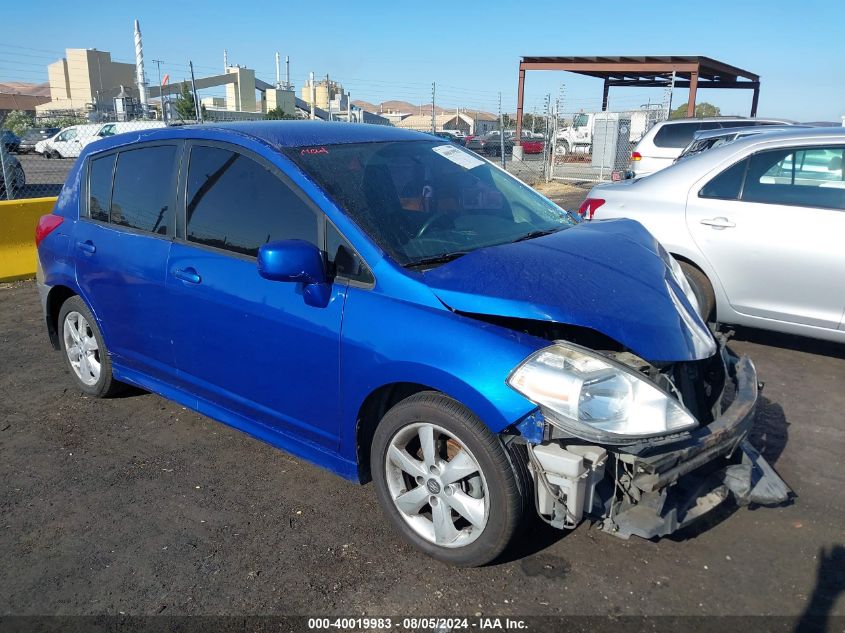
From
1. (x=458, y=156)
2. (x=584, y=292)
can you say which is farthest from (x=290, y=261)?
(x=458, y=156)

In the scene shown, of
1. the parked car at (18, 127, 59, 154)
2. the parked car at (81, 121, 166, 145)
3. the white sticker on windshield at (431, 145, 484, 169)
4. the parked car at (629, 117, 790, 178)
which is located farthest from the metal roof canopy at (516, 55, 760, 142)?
the parked car at (18, 127, 59, 154)

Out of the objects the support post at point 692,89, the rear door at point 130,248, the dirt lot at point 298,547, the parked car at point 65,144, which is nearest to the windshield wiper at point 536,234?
the dirt lot at point 298,547

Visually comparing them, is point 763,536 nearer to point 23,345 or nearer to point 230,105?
point 23,345

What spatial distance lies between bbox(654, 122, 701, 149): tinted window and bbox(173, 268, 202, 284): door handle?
12195mm

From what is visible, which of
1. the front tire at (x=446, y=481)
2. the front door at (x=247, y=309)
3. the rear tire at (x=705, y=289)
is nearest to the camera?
the front tire at (x=446, y=481)

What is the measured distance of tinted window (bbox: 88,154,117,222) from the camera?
4348 millimetres

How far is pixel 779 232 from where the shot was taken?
494 cm

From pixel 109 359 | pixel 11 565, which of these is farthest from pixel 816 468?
pixel 109 359

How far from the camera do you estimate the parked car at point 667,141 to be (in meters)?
13.7

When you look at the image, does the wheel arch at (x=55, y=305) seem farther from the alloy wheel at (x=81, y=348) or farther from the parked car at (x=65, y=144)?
the parked car at (x=65, y=144)

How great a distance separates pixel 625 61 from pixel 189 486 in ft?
77.4

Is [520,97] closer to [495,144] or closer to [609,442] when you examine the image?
[495,144]

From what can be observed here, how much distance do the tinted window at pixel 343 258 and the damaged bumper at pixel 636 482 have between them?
104 cm

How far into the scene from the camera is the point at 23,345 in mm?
5996
